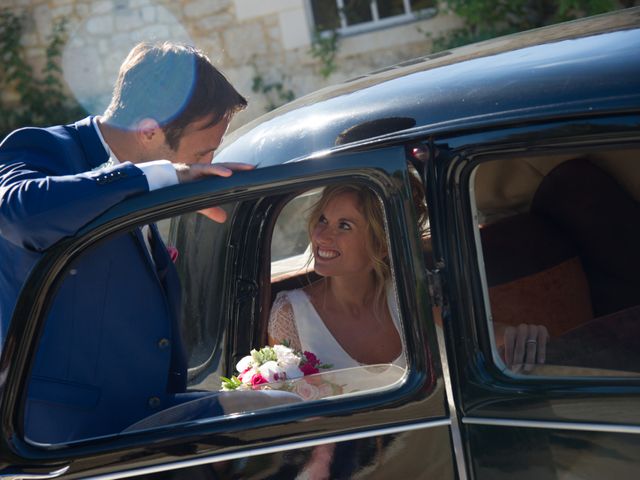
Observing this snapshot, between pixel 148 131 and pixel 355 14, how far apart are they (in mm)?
7361

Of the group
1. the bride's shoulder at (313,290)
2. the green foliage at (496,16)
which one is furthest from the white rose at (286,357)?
the green foliage at (496,16)

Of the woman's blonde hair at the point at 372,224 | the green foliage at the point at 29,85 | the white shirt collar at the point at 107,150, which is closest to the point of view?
the white shirt collar at the point at 107,150

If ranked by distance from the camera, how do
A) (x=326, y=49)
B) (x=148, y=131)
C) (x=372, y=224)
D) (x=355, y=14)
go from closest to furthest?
(x=148, y=131)
(x=372, y=224)
(x=326, y=49)
(x=355, y=14)

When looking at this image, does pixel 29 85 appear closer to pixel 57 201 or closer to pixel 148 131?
pixel 148 131

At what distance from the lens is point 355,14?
9547mm

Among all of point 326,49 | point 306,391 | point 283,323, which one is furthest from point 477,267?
point 326,49

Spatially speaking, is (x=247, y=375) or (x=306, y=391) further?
(x=247, y=375)

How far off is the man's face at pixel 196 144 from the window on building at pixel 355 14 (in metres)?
7.06

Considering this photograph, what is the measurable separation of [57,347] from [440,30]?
7465mm

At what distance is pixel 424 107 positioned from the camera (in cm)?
197

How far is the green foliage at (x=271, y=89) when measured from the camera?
955 cm

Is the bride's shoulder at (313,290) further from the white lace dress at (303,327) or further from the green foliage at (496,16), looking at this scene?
the green foliage at (496,16)

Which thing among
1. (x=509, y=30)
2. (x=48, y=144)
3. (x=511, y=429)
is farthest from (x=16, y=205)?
(x=509, y=30)

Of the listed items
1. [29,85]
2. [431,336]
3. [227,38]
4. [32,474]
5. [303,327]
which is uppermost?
[227,38]
